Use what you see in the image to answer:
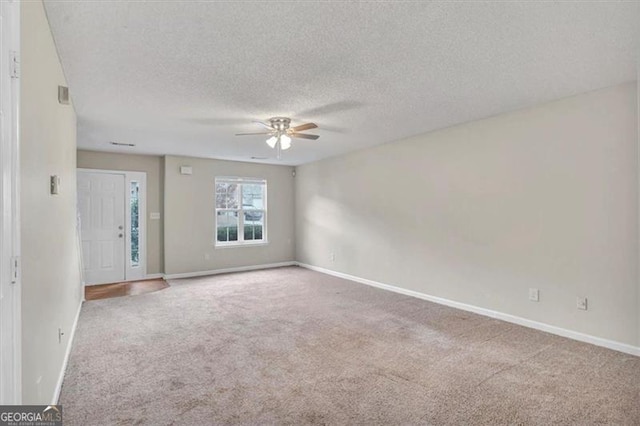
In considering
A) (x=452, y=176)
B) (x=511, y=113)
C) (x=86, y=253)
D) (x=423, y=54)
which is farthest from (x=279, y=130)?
(x=86, y=253)

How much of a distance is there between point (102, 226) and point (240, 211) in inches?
99.7

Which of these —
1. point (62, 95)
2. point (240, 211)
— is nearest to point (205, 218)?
point (240, 211)

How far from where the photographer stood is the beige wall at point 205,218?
641 cm

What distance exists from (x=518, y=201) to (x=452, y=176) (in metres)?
0.91

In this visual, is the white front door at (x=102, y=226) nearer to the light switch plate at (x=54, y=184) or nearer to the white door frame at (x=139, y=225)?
the white door frame at (x=139, y=225)

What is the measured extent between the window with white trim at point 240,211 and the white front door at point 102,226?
1.74m

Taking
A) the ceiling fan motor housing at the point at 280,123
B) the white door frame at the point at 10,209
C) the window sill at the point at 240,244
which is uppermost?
the ceiling fan motor housing at the point at 280,123

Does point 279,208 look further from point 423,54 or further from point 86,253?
point 423,54

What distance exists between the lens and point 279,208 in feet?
25.2

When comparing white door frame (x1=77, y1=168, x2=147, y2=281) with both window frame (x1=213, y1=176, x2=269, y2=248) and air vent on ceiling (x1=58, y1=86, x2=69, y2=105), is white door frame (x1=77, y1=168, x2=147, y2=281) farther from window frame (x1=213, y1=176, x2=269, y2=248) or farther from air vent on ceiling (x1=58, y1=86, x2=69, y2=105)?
air vent on ceiling (x1=58, y1=86, x2=69, y2=105)

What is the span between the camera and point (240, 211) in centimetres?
730

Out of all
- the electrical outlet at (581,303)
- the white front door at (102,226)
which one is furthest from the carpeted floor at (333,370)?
the white front door at (102,226)

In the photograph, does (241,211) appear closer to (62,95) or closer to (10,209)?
(62,95)

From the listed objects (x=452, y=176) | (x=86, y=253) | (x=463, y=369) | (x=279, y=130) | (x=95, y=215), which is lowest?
(x=463, y=369)
